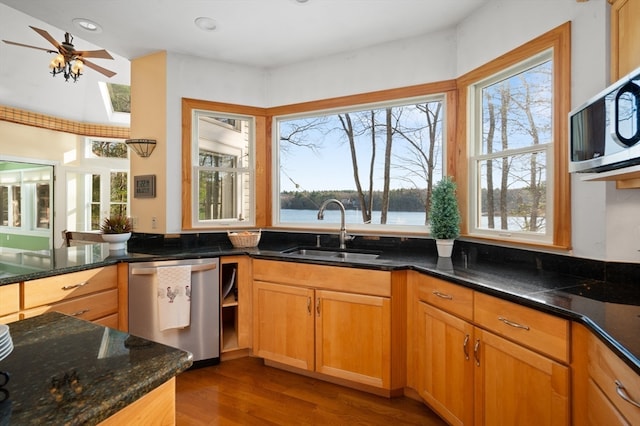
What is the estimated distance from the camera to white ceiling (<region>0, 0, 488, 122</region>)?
236 cm

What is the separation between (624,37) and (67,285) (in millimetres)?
3231

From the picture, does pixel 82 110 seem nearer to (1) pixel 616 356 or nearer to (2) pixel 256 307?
(2) pixel 256 307

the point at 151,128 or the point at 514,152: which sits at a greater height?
the point at 151,128

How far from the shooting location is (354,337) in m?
2.24

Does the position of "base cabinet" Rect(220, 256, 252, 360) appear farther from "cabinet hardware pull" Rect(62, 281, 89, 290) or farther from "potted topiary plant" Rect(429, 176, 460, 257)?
"potted topiary plant" Rect(429, 176, 460, 257)

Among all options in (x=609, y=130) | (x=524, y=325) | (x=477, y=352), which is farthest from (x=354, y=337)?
(x=609, y=130)

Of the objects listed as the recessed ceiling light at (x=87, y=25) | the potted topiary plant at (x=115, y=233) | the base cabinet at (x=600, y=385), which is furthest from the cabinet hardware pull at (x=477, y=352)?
the recessed ceiling light at (x=87, y=25)

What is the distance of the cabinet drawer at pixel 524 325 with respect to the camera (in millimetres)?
1259

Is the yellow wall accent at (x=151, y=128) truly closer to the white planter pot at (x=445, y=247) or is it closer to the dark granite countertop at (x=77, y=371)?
the dark granite countertop at (x=77, y=371)

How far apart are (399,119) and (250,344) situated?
7.52 ft

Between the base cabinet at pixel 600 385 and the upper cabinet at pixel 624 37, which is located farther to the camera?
the upper cabinet at pixel 624 37

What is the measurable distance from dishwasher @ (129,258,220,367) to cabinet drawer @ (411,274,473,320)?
156cm

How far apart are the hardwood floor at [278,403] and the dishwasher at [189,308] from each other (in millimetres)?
204

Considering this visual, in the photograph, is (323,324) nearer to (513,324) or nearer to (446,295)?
(446,295)
